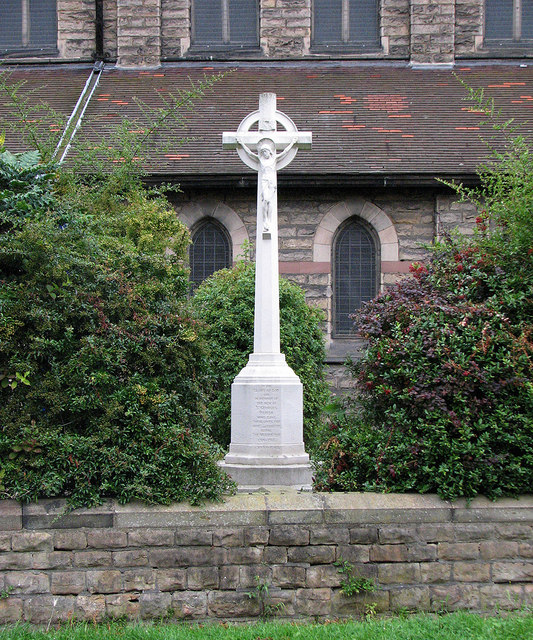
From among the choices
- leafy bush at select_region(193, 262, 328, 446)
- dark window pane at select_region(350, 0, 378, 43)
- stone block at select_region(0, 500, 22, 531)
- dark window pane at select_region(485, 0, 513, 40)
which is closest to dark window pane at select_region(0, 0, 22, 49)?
dark window pane at select_region(350, 0, 378, 43)

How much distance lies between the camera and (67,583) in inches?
216

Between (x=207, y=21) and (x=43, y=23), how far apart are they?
11.5ft

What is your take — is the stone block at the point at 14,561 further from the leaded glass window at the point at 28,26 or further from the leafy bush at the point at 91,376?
the leaded glass window at the point at 28,26

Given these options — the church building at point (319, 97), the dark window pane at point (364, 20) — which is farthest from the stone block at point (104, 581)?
the dark window pane at point (364, 20)

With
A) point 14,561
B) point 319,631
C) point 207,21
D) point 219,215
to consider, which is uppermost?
point 207,21

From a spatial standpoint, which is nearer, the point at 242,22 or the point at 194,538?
the point at 194,538

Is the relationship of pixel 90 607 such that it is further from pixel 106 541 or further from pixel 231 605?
pixel 231 605

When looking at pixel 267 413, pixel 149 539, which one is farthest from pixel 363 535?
pixel 267 413

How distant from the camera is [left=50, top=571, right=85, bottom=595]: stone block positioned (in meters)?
5.48

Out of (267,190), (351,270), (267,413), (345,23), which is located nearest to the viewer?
(267,413)

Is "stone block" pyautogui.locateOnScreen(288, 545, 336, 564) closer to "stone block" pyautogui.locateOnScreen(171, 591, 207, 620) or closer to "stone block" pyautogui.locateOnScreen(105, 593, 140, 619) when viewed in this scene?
"stone block" pyautogui.locateOnScreen(171, 591, 207, 620)

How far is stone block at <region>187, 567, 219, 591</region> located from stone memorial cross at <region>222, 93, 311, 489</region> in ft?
6.85

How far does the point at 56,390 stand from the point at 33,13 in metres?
13.8

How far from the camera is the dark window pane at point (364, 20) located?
16.7 metres
